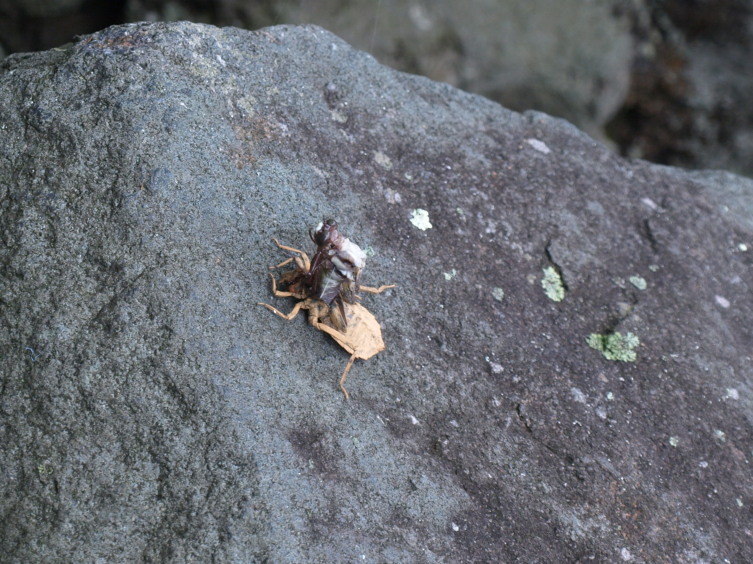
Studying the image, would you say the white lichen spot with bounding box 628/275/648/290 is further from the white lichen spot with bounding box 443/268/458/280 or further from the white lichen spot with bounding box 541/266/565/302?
the white lichen spot with bounding box 443/268/458/280

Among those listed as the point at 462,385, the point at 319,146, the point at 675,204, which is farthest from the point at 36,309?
the point at 675,204

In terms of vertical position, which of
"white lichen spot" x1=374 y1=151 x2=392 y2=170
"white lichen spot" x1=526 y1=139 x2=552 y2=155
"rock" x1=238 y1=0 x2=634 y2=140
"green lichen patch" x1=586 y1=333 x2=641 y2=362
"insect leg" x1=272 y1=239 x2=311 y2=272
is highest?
"white lichen spot" x1=526 y1=139 x2=552 y2=155

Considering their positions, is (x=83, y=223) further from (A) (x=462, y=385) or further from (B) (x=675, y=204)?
(B) (x=675, y=204)

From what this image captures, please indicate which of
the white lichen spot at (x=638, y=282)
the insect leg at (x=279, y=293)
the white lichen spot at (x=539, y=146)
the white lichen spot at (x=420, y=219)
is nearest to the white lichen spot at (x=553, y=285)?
the white lichen spot at (x=638, y=282)

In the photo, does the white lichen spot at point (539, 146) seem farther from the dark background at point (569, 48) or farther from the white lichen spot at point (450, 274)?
the dark background at point (569, 48)

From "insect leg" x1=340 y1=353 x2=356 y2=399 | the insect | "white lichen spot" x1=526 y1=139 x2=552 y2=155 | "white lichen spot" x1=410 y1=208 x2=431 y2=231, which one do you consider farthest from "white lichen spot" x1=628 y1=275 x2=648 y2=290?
"insect leg" x1=340 y1=353 x2=356 y2=399

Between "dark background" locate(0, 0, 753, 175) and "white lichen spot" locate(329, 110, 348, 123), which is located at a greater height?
"white lichen spot" locate(329, 110, 348, 123)

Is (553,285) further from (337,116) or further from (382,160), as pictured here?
(337,116)
